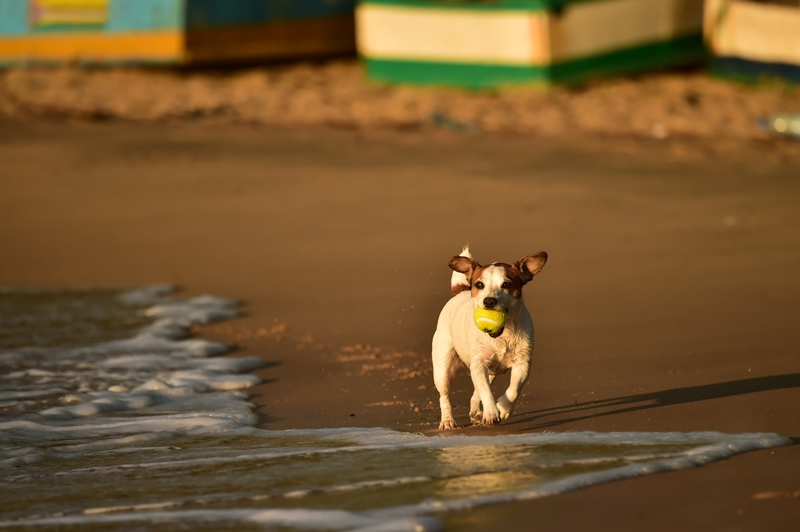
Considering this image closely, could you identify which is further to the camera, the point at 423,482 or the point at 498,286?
the point at 498,286

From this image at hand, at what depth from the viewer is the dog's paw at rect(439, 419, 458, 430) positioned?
600 centimetres

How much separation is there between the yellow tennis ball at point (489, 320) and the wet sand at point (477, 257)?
0.55 m

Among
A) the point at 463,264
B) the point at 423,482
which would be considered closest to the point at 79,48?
the point at 463,264

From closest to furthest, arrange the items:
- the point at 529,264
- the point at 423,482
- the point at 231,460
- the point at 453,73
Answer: the point at 423,482, the point at 231,460, the point at 529,264, the point at 453,73

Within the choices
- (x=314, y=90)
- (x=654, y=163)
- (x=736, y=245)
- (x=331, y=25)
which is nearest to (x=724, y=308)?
(x=736, y=245)

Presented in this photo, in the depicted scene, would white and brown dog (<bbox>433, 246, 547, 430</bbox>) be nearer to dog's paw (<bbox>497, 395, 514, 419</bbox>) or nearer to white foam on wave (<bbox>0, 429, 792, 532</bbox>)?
Result: dog's paw (<bbox>497, 395, 514, 419</bbox>)

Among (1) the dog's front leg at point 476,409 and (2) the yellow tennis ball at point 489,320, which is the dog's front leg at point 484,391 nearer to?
(1) the dog's front leg at point 476,409

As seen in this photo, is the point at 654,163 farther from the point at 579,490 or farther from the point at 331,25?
the point at 579,490

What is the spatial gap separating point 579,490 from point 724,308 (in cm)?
387

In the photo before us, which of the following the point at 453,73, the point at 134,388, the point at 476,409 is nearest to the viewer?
the point at 476,409

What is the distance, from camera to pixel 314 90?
17625 mm

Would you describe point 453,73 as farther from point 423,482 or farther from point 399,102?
point 423,482

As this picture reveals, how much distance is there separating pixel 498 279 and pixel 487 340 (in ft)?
1.02

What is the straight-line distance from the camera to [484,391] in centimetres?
588
